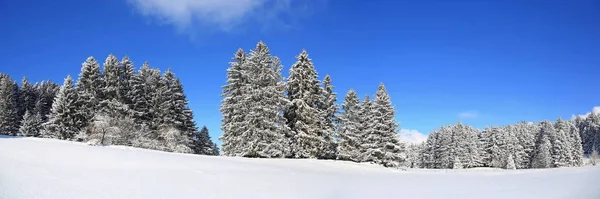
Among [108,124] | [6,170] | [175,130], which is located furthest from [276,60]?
[6,170]

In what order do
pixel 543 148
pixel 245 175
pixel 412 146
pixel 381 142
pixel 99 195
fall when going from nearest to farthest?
pixel 99 195 → pixel 245 175 → pixel 381 142 → pixel 543 148 → pixel 412 146

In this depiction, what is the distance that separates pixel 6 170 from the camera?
980cm

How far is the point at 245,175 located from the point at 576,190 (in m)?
9.84

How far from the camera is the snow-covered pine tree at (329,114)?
34.3 meters

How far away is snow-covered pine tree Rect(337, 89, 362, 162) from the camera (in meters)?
36.6

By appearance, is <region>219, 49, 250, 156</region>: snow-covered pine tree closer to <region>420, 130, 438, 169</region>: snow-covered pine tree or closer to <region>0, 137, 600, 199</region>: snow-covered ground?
<region>0, 137, 600, 199</region>: snow-covered ground

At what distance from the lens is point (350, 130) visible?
→ 123ft

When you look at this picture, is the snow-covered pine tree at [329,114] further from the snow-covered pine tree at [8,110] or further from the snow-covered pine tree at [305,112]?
the snow-covered pine tree at [8,110]

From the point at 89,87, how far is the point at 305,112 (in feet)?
67.9

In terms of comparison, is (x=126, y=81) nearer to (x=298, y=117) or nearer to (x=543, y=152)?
(x=298, y=117)

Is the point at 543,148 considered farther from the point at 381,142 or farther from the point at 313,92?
the point at 313,92

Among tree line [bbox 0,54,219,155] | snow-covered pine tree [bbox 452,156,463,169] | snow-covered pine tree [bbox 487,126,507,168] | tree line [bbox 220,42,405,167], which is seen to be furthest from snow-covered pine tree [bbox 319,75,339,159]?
snow-covered pine tree [bbox 487,126,507,168]

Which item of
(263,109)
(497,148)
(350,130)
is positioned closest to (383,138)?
(350,130)

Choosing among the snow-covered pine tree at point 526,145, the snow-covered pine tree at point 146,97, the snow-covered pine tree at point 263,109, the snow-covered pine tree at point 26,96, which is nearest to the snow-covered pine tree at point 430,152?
the snow-covered pine tree at point 526,145
